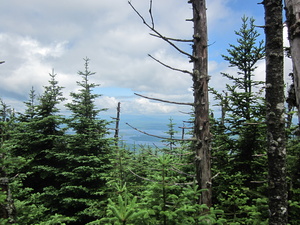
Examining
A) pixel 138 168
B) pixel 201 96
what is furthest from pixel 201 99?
pixel 138 168

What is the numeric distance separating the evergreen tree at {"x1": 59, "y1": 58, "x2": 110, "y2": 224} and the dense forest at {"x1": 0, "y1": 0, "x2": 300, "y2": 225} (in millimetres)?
65

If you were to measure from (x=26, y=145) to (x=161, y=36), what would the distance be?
1458cm

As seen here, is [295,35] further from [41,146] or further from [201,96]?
[41,146]

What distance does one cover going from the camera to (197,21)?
477 centimetres

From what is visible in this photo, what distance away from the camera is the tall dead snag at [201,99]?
180 inches

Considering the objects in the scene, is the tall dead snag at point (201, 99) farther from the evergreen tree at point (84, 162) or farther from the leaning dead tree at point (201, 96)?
the evergreen tree at point (84, 162)

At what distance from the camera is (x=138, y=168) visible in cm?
1097

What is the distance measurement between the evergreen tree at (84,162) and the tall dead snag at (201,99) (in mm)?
7445

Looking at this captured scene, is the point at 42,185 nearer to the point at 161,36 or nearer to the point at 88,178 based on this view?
the point at 88,178

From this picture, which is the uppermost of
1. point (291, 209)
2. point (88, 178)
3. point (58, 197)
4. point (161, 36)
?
point (161, 36)

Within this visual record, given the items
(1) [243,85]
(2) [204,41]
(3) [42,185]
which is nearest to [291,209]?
(2) [204,41]

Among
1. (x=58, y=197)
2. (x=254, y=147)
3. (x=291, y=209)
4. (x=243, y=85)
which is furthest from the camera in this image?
(x=58, y=197)

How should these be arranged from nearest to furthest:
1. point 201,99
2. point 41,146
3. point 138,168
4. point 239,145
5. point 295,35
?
1. point 295,35
2. point 201,99
3. point 239,145
4. point 138,168
5. point 41,146

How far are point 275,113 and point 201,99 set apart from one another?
1621 millimetres
